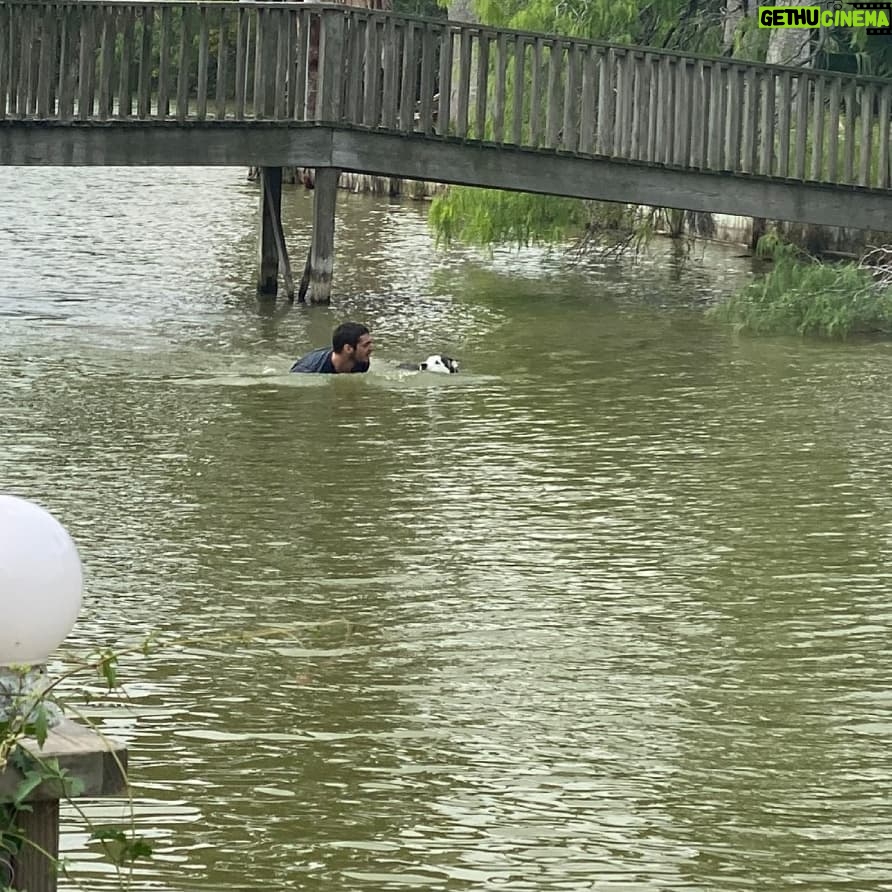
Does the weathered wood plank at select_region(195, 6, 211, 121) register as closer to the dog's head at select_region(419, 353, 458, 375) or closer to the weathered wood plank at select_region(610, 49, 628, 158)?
the weathered wood plank at select_region(610, 49, 628, 158)

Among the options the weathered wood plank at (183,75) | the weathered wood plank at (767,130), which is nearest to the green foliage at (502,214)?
the weathered wood plank at (767,130)

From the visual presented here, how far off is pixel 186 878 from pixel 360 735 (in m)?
1.56

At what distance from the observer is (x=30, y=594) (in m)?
4.63

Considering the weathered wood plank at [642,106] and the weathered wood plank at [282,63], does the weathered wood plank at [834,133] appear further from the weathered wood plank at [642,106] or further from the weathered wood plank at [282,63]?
the weathered wood plank at [282,63]

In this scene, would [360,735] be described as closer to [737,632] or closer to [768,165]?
[737,632]

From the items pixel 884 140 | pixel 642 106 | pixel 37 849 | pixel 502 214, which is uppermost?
pixel 642 106

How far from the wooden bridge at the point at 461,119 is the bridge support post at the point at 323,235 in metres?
0.32

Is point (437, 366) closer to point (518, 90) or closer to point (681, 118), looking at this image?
point (518, 90)

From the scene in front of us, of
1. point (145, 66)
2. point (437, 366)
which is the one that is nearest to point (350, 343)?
point (437, 366)

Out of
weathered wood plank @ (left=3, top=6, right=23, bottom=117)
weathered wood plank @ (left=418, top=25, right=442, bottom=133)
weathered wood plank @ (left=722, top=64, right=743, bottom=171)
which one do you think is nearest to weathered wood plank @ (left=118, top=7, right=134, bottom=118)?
weathered wood plank @ (left=3, top=6, right=23, bottom=117)

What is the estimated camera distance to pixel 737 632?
32.0 feet

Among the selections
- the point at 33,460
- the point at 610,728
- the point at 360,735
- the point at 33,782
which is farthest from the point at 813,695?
the point at 33,460

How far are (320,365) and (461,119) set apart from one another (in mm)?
4973

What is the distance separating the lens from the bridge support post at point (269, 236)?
23.3 metres
